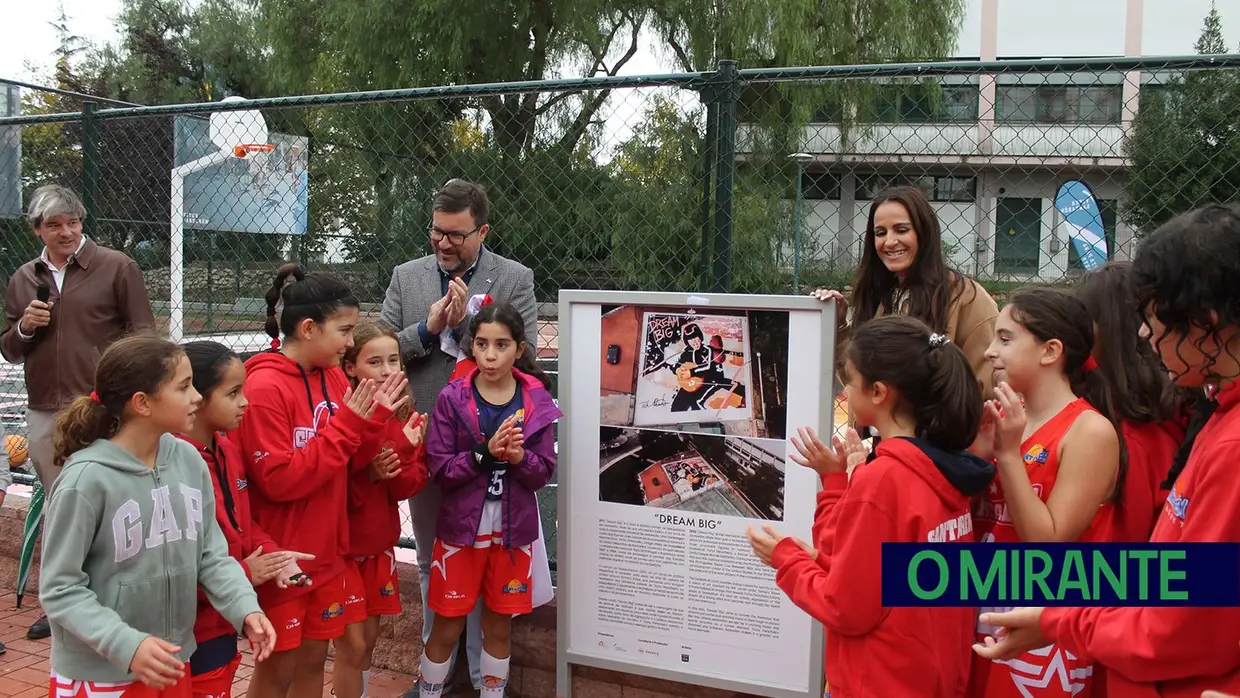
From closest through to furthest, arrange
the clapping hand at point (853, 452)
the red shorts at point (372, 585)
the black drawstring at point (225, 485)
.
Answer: the clapping hand at point (853, 452)
the black drawstring at point (225, 485)
the red shorts at point (372, 585)

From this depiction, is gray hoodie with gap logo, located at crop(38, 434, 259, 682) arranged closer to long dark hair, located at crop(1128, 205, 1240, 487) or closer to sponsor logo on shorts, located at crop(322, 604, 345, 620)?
sponsor logo on shorts, located at crop(322, 604, 345, 620)

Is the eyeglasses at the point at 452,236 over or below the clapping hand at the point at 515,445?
over

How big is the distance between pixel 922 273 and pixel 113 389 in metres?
2.34

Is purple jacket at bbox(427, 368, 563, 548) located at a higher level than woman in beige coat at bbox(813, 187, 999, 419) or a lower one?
lower

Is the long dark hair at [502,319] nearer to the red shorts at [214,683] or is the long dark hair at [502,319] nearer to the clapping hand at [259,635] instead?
the clapping hand at [259,635]

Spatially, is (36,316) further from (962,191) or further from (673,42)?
(673,42)

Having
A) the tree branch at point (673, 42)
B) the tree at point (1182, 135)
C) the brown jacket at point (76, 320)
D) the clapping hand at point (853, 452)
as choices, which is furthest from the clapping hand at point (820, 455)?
the tree branch at point (673, 42)

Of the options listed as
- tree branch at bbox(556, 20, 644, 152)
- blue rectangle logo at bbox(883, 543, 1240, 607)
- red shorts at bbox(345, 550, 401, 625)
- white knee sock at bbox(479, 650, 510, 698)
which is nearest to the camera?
blue rectangle logo at bbox(883, 543, 1240, 607)

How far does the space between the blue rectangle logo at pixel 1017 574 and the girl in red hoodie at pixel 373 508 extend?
5.82ft

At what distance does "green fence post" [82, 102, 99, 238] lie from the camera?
15.9ft

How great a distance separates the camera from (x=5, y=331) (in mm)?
4328

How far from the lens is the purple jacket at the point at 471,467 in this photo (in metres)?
3.18

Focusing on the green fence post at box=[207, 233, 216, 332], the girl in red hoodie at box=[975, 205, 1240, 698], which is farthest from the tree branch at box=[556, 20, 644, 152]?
the green fence post at box=[207, 233, 216, 332]

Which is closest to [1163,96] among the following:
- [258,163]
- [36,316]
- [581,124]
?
[581,124]
